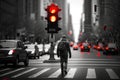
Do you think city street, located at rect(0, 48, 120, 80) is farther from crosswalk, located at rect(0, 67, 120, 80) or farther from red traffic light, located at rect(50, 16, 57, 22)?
red traffic light, located at rect(50, 16, 57, 22)

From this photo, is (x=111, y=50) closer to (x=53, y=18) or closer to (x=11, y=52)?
(x=53, y=18)

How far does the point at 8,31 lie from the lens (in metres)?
76.6

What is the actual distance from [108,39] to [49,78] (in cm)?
7891

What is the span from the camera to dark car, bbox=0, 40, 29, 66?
19.7 m

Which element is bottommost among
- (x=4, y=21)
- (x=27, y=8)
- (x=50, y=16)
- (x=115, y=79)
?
(x=115, y=79)

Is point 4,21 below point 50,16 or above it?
above

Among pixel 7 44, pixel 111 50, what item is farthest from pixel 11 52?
pixel 111 50

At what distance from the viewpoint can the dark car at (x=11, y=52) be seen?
64.7ft

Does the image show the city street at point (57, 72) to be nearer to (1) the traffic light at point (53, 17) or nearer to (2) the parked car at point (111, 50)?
(1) the traffic light at point (53, 17)

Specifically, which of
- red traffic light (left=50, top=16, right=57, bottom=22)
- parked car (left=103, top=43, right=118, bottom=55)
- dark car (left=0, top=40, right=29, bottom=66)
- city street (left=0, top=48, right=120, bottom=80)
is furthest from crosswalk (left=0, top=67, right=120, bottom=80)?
parked car (left=103, top=43, right=118, bottom=55)

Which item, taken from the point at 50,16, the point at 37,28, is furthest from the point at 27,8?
the point at 50,16

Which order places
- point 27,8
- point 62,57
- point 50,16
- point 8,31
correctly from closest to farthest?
point 62,57 < point 50,16 < point 8,31 < point 27,8

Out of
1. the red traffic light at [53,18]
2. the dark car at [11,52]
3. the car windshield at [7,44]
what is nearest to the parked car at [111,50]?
the red traffic light at [53,18]

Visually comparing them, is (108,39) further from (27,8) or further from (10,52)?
(27,8)
